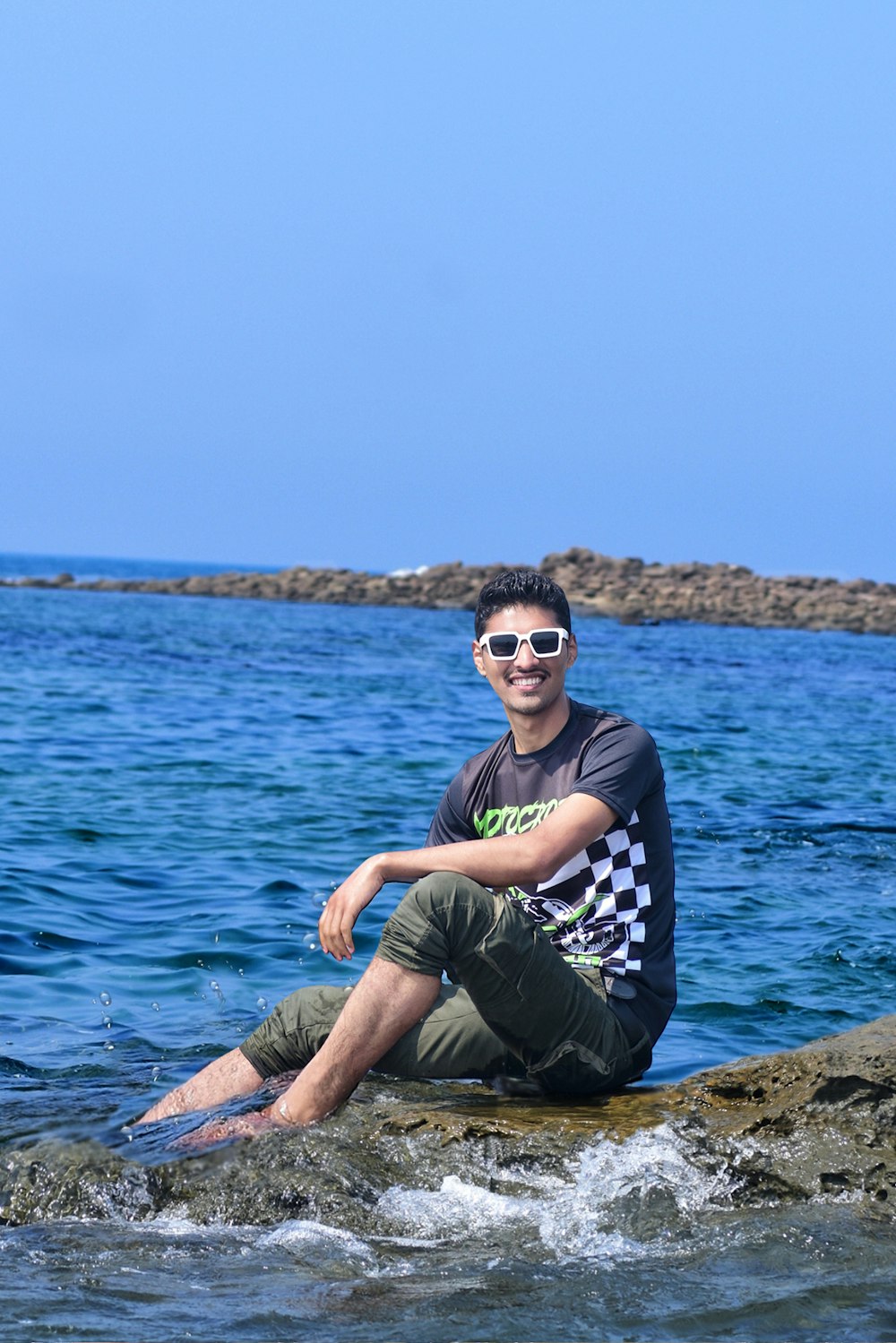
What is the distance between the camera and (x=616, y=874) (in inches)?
190

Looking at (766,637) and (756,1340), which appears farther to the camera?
(766,637)

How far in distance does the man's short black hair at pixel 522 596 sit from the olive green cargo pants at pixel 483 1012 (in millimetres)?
1039

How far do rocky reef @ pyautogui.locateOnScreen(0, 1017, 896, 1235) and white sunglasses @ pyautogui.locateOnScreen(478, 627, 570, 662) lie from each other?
1.51 metres

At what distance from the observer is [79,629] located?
41.3 metres

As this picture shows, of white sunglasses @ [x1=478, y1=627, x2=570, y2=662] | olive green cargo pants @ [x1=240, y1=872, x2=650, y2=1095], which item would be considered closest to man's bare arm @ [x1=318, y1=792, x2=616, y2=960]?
olive green cargo pants @ [x1=240, y1=872, x2=650, y2=1095]

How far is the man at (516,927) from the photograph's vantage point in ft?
14.8

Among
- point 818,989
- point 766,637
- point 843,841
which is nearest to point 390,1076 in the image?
point 818,989

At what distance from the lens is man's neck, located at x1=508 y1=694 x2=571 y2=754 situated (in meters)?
5.02

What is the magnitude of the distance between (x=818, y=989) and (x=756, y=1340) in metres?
4.45

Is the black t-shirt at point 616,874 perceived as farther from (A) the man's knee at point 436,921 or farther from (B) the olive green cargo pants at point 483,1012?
(A) the man's knee at point 436,921

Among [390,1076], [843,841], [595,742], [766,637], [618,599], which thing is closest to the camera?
[595,742]

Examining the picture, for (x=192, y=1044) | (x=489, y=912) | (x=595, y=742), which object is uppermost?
(x=595, y=742)

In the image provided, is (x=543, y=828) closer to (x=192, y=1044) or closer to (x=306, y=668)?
(x=192, y=1044)

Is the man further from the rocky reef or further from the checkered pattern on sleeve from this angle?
the rocky reef
